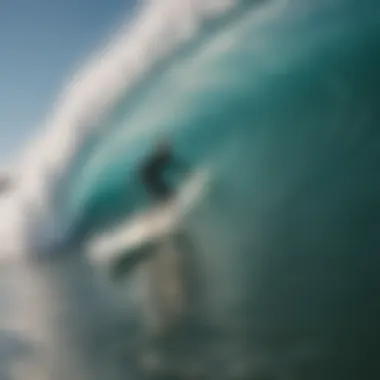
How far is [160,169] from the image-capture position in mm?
1204

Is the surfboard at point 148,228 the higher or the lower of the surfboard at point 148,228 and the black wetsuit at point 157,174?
the lower

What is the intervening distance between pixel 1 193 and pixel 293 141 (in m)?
0.55

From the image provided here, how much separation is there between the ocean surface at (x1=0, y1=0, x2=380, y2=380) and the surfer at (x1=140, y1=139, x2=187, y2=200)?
0.7 inches

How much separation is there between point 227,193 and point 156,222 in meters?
0.13

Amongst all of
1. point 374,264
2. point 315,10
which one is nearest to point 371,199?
point 374,264

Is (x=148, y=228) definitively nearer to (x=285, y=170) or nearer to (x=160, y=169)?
(x=160, y=169)

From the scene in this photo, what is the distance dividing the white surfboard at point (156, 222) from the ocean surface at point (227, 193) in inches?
0.6

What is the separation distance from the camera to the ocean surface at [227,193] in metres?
1.12

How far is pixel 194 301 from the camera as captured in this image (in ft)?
3.84

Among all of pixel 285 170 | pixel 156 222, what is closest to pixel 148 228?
pixel 156 222

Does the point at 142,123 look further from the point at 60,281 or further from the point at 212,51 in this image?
the point at 60,281

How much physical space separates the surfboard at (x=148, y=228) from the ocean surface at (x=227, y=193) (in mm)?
17

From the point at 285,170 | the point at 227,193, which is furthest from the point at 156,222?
the point at 285,170

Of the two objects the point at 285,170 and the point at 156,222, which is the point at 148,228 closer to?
the point at 156,222
